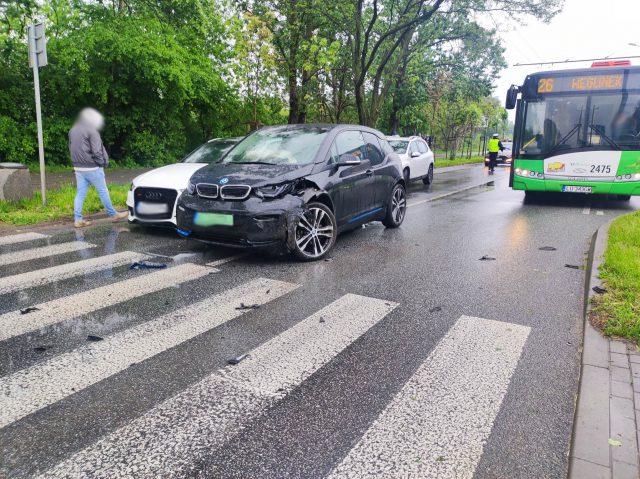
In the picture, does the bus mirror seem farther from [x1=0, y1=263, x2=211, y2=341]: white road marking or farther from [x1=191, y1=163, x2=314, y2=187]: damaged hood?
[x1=0, y1=263, x2=211, y2=341]: white road marking

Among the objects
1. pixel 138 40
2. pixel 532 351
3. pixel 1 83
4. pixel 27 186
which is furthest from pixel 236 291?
pixel 1 83

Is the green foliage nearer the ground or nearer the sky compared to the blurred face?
nearer the sky

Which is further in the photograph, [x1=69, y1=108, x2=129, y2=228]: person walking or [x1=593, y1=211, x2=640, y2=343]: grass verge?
[x1=69, y1=108, x2=129, y2=228]: person walking

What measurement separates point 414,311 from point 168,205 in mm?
4609

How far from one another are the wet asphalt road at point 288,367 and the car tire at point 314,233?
22 cm

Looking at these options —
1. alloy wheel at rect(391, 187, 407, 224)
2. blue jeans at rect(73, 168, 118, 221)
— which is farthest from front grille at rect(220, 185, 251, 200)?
alloy wheel at rect(391, 187, 407, 224)

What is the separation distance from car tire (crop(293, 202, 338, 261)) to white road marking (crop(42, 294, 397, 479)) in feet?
6.86

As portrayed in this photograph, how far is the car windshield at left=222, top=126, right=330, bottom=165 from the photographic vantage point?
267 inches

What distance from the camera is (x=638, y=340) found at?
153 inches

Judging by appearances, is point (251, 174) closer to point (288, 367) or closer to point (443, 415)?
point (288, 367)

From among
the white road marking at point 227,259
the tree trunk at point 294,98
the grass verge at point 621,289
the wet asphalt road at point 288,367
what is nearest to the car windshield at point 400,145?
the tree trunk at point 294,98

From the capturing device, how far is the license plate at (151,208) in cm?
779

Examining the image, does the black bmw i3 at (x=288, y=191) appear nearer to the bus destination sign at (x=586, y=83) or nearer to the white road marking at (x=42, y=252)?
the white road marking at (x=42, y=252)

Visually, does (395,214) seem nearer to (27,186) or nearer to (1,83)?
(27,186)
